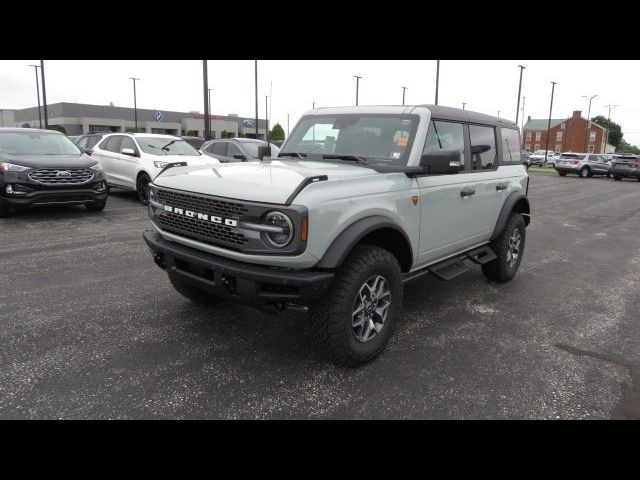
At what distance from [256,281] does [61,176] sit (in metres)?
7.42

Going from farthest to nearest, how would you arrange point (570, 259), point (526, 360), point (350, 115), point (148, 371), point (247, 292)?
point (570, 259)
point (350, 115)
point (526, 360)
point (148, 371)
point (247, 292)

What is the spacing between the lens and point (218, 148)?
45.6ft

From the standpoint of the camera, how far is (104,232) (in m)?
7.93

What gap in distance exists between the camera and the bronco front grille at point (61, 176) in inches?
338

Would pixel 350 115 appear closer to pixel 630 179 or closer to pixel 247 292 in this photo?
pixel 247 292

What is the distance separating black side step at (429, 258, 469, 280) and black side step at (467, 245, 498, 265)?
13.2 inches

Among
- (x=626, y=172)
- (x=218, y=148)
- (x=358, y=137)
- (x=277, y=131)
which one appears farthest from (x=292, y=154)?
(x=277, y=131)

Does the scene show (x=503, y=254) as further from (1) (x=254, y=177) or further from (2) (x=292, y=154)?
(1) (x=254, y=177)

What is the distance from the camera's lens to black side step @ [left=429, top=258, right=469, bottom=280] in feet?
14.1

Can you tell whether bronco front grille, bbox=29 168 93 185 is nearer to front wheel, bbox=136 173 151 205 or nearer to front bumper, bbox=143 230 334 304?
front wheel, bbox=136 173 151 205

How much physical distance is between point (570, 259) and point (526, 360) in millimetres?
4140
